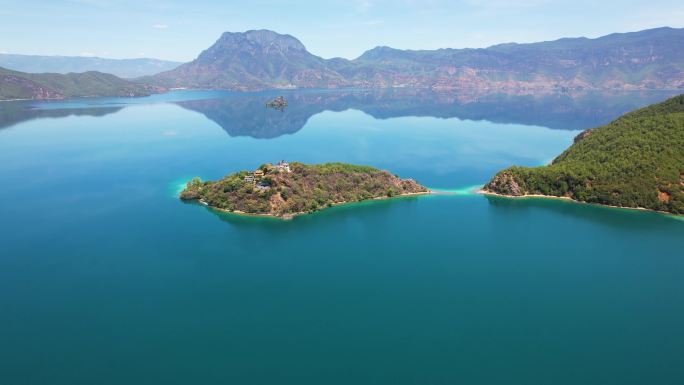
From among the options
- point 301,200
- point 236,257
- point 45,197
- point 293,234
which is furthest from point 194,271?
point 45,197

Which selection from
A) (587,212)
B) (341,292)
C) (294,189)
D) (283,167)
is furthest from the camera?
(283,167)

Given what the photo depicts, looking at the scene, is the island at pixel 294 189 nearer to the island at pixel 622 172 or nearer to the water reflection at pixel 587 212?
the water reflection at pixel 587 212

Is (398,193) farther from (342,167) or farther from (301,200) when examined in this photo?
(301,200)

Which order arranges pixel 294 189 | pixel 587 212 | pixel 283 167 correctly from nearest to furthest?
pixel 587 212, pixel 294 189, pixel 283 167

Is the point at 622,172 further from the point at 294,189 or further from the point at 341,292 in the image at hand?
the point at 341,292

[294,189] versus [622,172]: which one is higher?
[622,172]

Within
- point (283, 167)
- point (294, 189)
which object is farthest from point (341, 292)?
point (283, 167)

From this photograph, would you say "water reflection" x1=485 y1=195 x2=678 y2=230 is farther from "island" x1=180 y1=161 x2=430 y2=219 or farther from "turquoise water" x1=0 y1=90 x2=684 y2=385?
"island" x1=180 y1=161 x2=430 y2=219

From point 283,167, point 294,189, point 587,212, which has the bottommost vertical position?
point 587,212
